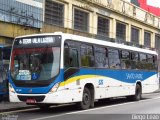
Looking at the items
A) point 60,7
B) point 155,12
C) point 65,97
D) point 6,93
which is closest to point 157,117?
point 65,97

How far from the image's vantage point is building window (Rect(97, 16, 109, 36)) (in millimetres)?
35125

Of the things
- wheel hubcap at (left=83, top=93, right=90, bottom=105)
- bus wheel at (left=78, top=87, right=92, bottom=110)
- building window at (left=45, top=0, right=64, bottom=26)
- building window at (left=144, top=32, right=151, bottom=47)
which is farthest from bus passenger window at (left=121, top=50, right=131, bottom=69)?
building window at (left=144, top=32, right=151, bottom=47)

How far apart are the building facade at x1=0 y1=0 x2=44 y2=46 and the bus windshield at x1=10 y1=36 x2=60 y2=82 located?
6.06 m

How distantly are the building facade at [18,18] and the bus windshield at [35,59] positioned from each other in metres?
6.06

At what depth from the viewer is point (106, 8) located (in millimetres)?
35219

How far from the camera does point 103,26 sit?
35844 mm

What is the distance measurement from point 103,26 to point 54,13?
7945mm

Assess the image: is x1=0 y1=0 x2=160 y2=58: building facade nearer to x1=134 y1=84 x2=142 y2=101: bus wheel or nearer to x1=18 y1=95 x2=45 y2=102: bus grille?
x1=134 y1=84 x2=142 y2=101: bus wheel

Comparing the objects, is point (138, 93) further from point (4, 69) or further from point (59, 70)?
point (59, 70)

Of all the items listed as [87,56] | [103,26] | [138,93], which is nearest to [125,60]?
[138,93]

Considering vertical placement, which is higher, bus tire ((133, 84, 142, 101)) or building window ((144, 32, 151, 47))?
building window ((144, 32, 151, 47))

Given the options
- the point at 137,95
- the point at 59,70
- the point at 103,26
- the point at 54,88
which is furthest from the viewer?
the point at 103,26

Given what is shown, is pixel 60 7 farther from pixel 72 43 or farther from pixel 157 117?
pixel 157 117

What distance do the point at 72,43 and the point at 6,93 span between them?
460 centimetres
